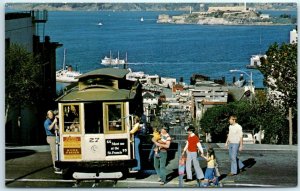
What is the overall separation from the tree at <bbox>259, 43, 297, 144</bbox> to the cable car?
2.44 metres

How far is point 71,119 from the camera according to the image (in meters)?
12.8

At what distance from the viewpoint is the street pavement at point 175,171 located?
42.7 feet

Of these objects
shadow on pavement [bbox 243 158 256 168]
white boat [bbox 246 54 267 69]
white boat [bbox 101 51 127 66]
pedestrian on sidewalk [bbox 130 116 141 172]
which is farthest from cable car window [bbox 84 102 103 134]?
white boat [bbox 246 54 267 69]

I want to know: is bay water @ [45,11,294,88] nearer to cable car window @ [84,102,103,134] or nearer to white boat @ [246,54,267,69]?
white boat @ [246,54,267,69]

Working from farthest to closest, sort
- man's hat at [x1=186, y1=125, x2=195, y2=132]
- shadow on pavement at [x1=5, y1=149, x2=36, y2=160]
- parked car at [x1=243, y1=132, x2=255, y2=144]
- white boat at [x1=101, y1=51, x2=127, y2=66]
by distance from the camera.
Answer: parked car at [x1=243, y1=132, x2=255, y2=144] < white boat at [x1=101, y1=51, x2=127, y2=66] < shadow on pavement at [x1=5, y1=149, x2=36, y2=160] < man's hat at [x1=186, y1=125, x2=195, y2=132]

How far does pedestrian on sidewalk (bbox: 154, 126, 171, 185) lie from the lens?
42.1ft

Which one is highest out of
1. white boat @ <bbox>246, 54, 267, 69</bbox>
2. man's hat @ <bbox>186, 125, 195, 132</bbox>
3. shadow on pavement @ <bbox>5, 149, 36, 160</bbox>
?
white boat @ <bbox>246, 54, 267, 69</bbox>

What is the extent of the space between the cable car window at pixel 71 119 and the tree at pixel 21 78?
1181mm

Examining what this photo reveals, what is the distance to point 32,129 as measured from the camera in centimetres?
1362

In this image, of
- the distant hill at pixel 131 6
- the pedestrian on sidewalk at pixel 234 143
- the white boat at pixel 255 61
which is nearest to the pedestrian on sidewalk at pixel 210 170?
the pedestrian on sidewalk at pixel 234 143

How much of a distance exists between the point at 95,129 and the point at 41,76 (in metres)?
1.73

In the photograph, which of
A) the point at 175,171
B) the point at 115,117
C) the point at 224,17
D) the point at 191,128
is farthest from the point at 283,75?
the point at 115,117

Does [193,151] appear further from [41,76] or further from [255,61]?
[41,76]

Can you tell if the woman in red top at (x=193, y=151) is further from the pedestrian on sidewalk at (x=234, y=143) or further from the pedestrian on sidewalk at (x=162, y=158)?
the pedestrian on sidewalk at (x=234, y=143)
